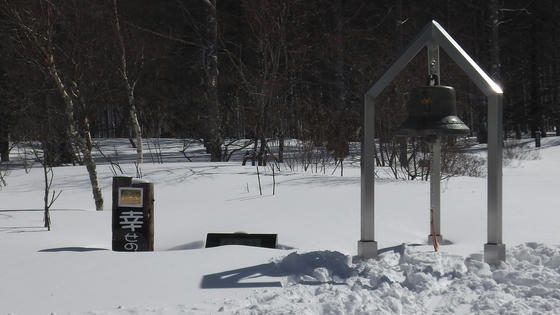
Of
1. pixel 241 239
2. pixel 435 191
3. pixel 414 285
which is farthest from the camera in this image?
pixel 241 239

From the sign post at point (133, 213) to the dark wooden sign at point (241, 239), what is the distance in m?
0.66

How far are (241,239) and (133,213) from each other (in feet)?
3.69

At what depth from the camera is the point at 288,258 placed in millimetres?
5309

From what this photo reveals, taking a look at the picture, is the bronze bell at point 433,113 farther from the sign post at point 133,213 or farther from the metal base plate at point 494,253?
the sign post at point 133,213

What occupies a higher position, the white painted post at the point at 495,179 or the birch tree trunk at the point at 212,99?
the birch tree trunk at the point at 212,99

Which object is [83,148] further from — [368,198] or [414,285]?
[414,285]

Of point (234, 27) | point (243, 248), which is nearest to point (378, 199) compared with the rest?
point (243, 248)

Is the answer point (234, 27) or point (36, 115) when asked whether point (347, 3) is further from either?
point (36, 115)

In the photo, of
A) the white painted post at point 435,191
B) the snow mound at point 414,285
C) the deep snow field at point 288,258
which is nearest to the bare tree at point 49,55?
the deep snow field at point 288,258

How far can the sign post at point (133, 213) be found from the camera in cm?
617

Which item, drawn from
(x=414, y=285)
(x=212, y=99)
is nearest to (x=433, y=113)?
(x=414, y=285)

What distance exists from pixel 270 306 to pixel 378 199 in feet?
15.6

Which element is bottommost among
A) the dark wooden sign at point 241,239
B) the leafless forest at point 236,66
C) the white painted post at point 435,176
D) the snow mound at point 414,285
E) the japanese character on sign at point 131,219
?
the snow mound at point 414,285

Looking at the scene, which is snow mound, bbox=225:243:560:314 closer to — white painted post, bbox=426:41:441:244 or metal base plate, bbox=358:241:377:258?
metal base plate, bbox=358:241:377:258
